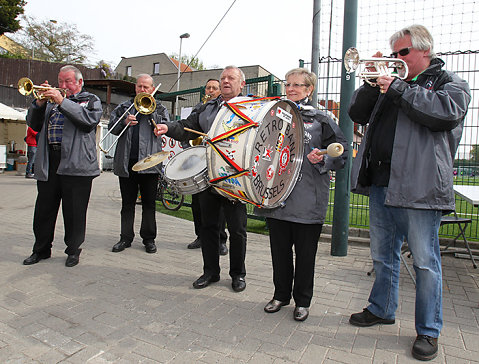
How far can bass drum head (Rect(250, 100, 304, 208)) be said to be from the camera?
2701mm

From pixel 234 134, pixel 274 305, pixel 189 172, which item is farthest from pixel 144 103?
pixel 274 305

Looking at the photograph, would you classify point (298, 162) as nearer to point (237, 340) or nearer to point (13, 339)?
point (237, 340)

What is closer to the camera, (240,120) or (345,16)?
(240,120)

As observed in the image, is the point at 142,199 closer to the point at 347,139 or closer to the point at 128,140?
the point at 128,140

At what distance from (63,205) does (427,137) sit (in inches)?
153

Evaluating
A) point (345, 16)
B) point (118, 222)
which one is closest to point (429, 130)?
point (345, 16)

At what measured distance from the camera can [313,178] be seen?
308 cm

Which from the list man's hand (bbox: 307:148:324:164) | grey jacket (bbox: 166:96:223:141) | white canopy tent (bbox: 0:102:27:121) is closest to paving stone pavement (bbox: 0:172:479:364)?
man's hand (bbox: 307:148:324:164)

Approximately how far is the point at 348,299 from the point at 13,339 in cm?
281

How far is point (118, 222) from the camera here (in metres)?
6.95

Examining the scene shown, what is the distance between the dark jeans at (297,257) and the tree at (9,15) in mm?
32845

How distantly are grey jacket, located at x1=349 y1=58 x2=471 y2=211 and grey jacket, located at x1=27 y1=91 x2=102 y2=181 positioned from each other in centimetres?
315

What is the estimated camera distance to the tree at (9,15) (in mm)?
27469

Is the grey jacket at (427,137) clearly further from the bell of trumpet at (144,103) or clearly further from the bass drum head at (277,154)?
the bell of trumpet at (144,103)
